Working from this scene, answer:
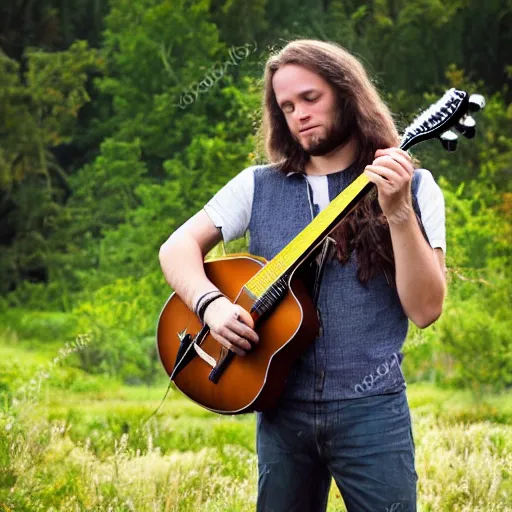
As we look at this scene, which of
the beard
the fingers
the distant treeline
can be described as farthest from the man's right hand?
the distant treeline

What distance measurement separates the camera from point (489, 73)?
23.8ft

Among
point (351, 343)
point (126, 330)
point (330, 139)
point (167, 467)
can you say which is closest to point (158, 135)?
point (126, 330)

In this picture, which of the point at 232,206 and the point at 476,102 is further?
the point at 232,206

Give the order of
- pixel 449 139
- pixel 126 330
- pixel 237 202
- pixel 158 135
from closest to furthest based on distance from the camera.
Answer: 1. pixel 449 139
2. pixel 237 202
3. pixel 126 330
4. pixel 158 135

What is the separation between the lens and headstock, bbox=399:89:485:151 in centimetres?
182

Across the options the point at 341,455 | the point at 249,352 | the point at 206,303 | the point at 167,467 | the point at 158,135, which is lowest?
the point at 167,467

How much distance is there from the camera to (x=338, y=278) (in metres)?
1.95

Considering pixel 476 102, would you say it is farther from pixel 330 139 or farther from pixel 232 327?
pixel 232 327

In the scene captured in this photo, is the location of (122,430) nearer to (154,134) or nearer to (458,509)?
(458,509)

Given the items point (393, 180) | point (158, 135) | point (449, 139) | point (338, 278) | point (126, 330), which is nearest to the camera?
point (393, 180)

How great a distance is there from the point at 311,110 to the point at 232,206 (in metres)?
0.27

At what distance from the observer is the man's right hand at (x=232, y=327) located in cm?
198

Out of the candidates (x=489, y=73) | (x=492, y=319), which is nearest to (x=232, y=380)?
(x=492, y=319)

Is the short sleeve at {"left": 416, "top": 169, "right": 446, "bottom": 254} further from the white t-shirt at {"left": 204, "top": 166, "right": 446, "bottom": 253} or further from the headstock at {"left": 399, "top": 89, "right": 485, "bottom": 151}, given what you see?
the white t-shirt at {"left": 204, "top": 166, "right": 446, "bottom": 253}
